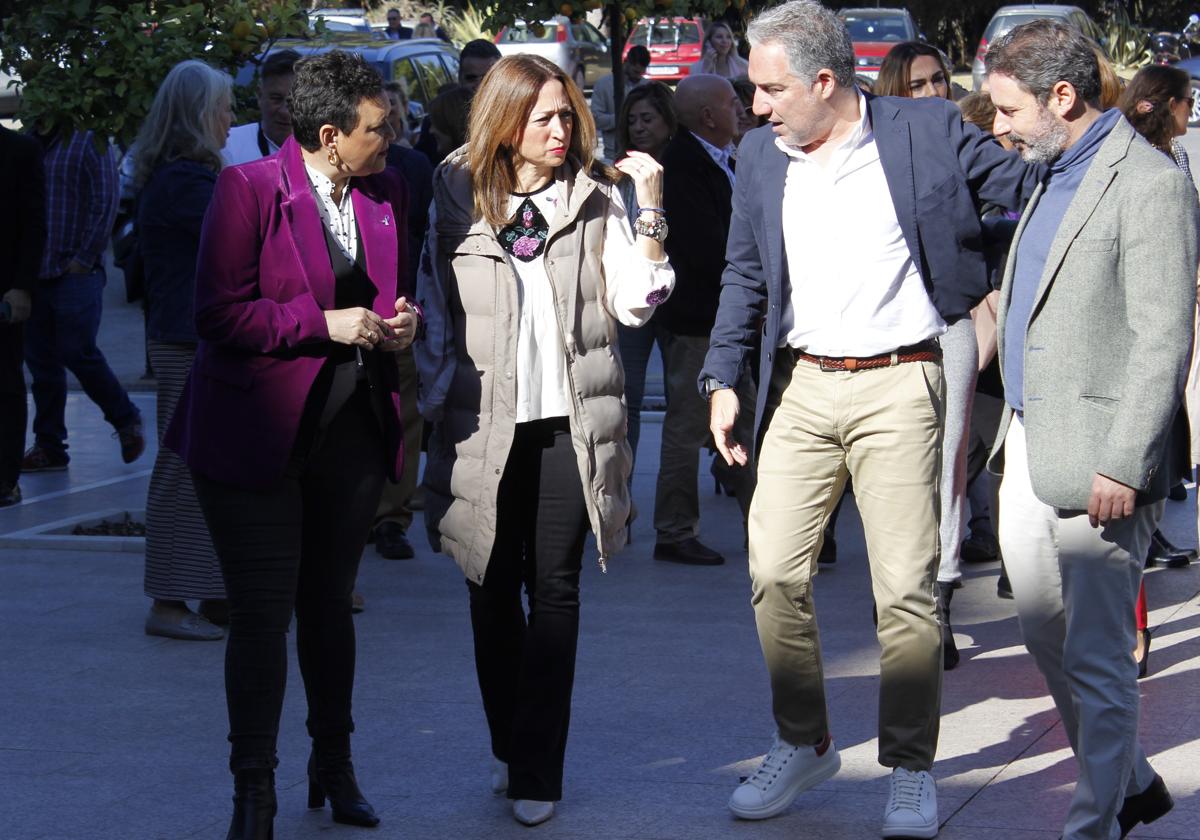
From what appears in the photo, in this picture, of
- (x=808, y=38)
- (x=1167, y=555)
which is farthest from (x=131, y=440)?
(x=808, y=38)

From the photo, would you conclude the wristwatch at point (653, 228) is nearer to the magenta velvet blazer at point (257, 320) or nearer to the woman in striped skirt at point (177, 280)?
the magenta velvet blazer at point (257, 320)

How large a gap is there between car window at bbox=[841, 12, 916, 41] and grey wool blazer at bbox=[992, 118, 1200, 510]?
2724 centimetres

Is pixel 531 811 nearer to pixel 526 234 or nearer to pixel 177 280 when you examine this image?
pixel 526 234

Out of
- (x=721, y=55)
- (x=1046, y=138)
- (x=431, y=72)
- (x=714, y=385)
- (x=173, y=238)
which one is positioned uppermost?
(x=1046, y=138)

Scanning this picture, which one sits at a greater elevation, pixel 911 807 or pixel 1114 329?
pixel 1114 329

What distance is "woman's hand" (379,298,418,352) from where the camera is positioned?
4.20 m

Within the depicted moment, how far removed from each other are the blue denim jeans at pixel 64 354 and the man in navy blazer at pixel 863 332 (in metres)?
5.64

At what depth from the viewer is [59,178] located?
8.75m

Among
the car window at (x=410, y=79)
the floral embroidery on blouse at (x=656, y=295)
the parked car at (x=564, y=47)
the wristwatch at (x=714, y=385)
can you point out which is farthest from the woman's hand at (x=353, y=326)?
the parked car at (x=564, y=47)

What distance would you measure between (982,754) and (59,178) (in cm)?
592

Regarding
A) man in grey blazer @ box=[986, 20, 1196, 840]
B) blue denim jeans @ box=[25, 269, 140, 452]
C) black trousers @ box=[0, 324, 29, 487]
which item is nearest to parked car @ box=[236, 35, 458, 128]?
blue denim jeans @ box=[25, 269, 140, 452]

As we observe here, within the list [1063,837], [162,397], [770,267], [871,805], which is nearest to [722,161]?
[162,397]

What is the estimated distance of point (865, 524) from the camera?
14.1 feet

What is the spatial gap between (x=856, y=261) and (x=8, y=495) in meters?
5.69
